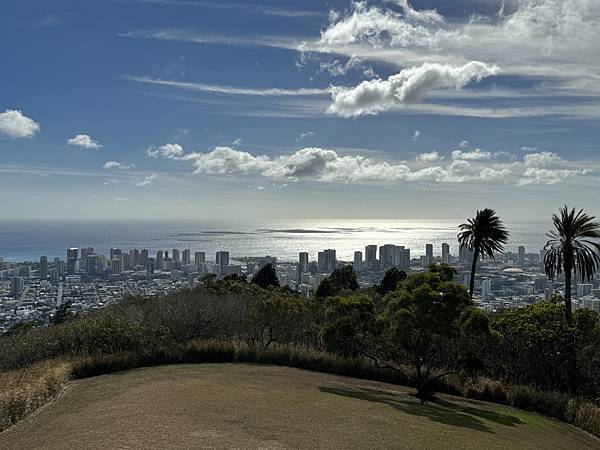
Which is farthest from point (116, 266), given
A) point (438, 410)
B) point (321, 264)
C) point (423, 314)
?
point (438, 410)

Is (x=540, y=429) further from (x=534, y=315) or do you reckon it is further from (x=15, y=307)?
(x=15, y=307)

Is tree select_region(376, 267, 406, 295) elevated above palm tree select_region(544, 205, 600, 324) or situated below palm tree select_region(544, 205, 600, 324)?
below

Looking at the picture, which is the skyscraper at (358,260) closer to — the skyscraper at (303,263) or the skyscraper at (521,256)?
the skyscraper at (303,263)

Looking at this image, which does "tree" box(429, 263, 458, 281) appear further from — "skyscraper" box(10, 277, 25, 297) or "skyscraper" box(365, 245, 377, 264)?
"skyscraper" box(365, 245, 377, 264)

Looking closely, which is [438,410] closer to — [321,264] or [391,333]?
[391,333]

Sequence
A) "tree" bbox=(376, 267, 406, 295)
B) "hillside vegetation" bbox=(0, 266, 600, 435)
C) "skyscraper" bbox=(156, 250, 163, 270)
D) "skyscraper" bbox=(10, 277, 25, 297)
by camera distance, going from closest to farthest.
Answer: "hillside vegetation" bbox=(0, 266, 600, 435)
"tree" bbox=(376, 267, 406, 295)
"skyscraper" bbox=(10, 277, 25, 297)
"skyscraper" bbox=(156, 250, 163, 270)

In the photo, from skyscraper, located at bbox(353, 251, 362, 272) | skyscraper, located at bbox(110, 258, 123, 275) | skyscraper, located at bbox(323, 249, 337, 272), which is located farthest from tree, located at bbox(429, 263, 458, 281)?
skyscraper, located at bbox(110, 258, 123, 275)
